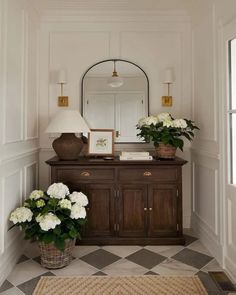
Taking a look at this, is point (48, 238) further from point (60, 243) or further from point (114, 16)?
point (114, 16)

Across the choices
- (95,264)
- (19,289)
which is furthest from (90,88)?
(19,289)

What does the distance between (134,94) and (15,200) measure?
177 centimetres

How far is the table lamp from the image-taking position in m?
2.76

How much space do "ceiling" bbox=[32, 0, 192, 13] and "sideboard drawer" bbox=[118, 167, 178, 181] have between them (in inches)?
72.1

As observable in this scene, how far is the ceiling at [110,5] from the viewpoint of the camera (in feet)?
9.96

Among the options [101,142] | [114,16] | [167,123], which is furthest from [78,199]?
[114,16]

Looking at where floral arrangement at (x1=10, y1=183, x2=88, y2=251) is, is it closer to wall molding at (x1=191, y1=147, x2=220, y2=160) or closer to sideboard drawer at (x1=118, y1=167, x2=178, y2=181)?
sideboard drawer at (x1=118, y1=167, x2=178, y2=181)

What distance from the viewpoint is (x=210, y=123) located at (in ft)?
8.77

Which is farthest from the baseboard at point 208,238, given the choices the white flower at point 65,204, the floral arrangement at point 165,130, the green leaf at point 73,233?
the white flower at point 65,204

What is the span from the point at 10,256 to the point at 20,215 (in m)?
0.39

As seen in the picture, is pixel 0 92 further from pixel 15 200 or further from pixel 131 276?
pixel 131 276

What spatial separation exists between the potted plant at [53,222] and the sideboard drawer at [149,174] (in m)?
0.56

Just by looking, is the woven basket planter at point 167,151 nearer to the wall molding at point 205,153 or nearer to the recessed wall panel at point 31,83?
the wall molding at point 205,153

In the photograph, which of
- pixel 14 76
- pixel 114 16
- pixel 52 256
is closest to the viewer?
pixel 52 256
